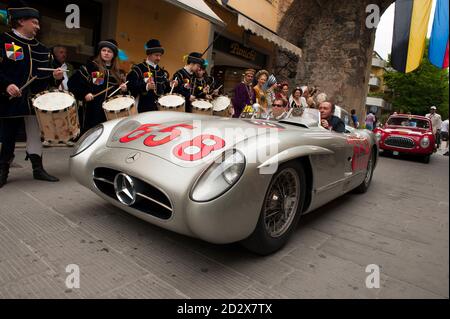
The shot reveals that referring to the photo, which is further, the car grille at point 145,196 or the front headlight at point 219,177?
the car grille at point 145,196

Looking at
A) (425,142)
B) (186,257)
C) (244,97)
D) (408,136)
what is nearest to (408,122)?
(408,136)

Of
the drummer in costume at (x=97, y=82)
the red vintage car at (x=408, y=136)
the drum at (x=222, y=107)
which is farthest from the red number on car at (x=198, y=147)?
the red vintage car at (x=408, y=136)

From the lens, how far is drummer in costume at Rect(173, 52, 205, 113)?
561cm

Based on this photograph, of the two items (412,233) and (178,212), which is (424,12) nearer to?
(412,233)

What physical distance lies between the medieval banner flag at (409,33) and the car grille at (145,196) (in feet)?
20.1

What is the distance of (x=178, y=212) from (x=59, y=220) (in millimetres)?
1307

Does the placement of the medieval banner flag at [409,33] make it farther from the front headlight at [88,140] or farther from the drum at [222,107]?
the front headlight at [88,140]

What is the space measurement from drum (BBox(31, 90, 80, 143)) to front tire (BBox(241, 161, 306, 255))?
2268 mm

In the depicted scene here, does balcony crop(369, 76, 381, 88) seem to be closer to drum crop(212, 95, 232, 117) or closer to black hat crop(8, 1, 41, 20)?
drum crop(212, 95, 232, 117)

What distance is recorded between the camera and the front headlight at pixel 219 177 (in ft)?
6.07

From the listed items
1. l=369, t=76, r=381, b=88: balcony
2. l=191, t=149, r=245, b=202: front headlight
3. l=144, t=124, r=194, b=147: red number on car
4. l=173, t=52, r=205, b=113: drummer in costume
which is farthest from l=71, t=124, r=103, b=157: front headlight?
l=369, t=76, r=381, b=88: balcony

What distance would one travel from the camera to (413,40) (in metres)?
6.47

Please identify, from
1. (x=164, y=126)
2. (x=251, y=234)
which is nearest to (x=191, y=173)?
(x=251, y=234)

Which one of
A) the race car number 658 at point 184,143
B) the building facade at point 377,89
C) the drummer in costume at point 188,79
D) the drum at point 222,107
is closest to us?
the race car number 658 at point 184,143
